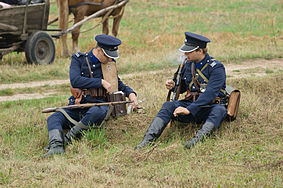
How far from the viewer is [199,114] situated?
18.5 feet

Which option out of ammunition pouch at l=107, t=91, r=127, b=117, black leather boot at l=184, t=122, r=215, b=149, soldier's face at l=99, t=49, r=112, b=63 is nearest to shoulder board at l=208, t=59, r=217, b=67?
black leather boot at l=184, t=122, r=215, b=149

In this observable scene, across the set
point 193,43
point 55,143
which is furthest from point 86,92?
point 193,43

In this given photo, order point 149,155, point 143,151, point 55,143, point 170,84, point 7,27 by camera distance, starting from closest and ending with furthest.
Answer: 1. point 149,155
2. point 143,151
3. point 55,143
4. point 170,84
5. point 7,27

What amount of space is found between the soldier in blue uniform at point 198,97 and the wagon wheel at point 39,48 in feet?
18.3

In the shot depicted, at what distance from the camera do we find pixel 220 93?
18.9 ft

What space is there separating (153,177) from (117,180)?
1.21ft

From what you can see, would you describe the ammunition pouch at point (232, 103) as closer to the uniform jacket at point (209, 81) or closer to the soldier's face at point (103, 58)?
the uniform jacket at point (209, 81)

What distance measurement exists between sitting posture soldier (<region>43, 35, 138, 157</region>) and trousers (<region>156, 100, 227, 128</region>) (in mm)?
499

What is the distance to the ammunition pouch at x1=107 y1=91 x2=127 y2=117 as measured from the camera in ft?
18.9

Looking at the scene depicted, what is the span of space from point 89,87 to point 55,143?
85 centimetres

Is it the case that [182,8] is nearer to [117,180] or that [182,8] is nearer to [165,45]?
[165,45]

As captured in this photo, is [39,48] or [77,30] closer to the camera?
[39,48]

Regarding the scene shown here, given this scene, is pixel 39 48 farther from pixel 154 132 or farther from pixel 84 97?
pixel 154 132

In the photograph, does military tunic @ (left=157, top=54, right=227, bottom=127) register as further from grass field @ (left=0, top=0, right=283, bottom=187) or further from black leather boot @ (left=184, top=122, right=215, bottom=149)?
grass field @ (left=0, top=0, right=283, bottom=187)
